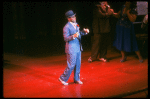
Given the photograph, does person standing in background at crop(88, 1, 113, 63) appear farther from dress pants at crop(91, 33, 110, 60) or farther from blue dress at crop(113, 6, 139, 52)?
blue dress at crop(113, 6, 139, 52)

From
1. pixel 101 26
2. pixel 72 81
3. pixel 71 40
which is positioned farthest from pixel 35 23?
pixel 71 40

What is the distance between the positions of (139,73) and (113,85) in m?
1.52

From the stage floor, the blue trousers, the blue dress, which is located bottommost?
the stage floor

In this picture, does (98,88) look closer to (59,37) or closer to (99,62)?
(99,62)

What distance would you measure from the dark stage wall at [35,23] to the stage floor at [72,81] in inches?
149

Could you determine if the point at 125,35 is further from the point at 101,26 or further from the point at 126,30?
the point at 101,26

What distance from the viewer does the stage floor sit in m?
5.45

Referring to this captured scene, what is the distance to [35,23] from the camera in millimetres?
→ 13164

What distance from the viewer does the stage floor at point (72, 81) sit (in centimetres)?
545

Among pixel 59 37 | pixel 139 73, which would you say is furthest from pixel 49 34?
pixel 139 73

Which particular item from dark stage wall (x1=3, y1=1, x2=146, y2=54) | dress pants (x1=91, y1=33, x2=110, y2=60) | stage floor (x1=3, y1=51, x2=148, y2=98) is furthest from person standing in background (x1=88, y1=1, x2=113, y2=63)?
dark stage wall (x1=3, y1=1, x2=146, y2=54)

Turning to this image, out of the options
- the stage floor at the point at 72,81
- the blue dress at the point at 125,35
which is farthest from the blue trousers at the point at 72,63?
the blue dress at the point at 125,35

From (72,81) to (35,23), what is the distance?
7.41 m

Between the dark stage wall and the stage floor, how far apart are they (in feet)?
12.4
